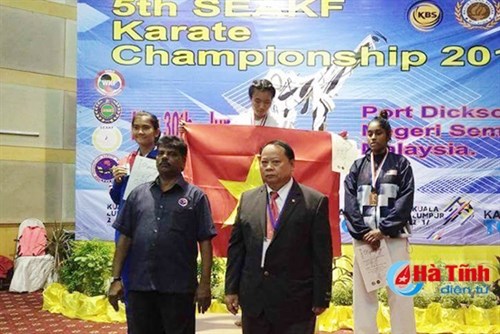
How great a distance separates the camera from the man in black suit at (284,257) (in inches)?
87.5

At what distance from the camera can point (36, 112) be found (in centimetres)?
658

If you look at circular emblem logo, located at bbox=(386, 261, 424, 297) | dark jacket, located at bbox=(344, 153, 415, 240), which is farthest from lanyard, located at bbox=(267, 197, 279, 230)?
circular emblem logo, located at bbox=(386, 261, 424, 297)

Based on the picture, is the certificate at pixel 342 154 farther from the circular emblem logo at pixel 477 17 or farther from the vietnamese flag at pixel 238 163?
the circular emblem logo at pixel 477 17

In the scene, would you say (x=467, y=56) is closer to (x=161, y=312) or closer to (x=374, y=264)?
(x=374, y=264)

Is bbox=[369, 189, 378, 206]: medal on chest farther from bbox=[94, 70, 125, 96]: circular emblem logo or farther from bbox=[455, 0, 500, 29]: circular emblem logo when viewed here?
bbox=[94, 70, 125, 96]: circular emblem logo

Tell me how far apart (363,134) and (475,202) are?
115 centimetres

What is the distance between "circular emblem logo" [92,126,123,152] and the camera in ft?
16.3

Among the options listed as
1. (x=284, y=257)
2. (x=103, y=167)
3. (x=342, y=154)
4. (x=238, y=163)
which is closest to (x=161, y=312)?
(x=284, y=257)

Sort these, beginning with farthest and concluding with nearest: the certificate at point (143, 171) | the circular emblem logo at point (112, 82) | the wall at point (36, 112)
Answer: the wall at point (36, 112) < the circular emblem logo at point (112, 82) < the certificate at point (143, 171)

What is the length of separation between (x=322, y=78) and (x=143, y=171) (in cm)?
254

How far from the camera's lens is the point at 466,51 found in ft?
15.8

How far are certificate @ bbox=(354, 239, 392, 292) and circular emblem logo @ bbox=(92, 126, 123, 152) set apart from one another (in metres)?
2.64

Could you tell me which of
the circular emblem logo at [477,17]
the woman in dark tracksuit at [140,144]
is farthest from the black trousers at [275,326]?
the circular emblem logo at [477,17]

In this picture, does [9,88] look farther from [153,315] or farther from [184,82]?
[153,315]
